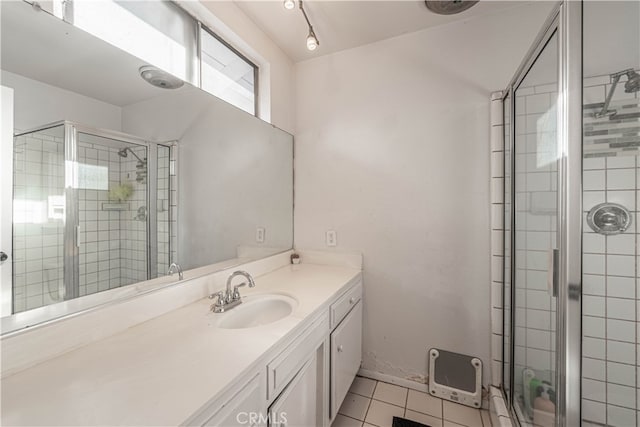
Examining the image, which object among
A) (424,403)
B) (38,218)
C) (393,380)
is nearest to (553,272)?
(424,403)

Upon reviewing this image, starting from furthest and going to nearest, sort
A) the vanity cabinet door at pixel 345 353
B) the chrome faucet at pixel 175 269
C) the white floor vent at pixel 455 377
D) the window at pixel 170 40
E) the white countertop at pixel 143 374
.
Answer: the white floor vent at pixel 455 377 → the vanity cabinet door at pixel 345 353 → the chrome faucet at pixel 175 269 → the window at pixel 170 40 → the white countertop at pixel 143 374

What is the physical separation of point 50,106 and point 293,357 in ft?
3.84

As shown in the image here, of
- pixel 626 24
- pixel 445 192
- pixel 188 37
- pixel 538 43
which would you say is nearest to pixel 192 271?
pixel 188 37

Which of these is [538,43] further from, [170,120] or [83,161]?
[83,161]

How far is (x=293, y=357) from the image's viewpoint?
3.15 feet

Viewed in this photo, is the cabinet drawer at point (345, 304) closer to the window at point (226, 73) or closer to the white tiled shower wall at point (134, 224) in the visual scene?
the white tiled shower wall at point (134, 224)

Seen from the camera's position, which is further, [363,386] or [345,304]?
[363,386]

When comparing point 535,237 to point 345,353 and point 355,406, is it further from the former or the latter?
point 355,406

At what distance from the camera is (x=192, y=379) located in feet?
2.09

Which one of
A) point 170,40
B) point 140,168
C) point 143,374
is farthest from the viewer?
point 170,40

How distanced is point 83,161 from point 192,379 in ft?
2.61

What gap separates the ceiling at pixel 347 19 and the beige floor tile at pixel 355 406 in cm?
243

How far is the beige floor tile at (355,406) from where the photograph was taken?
4.88ft

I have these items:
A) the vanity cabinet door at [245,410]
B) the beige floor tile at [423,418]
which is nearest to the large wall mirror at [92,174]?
the vanity cabinet door at [245,410]
